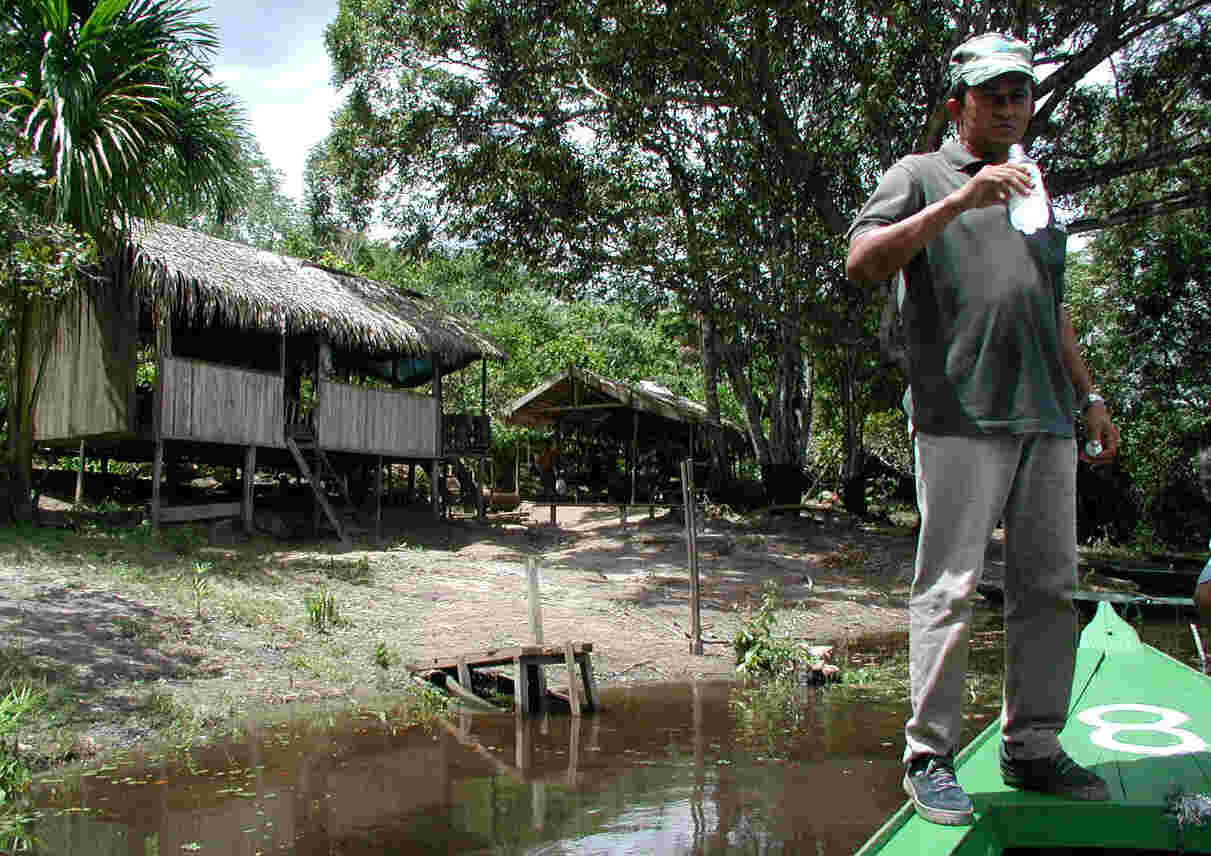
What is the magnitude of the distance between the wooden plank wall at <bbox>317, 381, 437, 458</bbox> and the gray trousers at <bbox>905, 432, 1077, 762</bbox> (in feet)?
45.9

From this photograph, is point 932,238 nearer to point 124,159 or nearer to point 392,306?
point 124,159

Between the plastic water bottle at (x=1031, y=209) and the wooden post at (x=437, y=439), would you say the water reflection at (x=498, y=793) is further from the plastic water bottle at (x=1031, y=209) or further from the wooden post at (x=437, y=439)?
the wooden post at (x=437, y=439)

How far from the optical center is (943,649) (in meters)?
2.39

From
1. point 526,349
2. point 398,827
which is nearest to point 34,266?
point 398,827

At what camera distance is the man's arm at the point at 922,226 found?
7.38ft

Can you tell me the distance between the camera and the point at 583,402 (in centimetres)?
2064

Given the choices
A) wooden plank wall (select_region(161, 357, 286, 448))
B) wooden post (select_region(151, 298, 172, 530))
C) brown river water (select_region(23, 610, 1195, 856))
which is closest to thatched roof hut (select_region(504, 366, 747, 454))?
wooden plank wall (select_region(161, 357, 286, 448))

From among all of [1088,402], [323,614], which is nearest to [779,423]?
[323,614]

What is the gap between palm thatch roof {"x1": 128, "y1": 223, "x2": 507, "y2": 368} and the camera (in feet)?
42.7

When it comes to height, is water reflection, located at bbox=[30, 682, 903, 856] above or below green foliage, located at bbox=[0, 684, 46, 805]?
below

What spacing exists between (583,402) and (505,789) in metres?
15.2

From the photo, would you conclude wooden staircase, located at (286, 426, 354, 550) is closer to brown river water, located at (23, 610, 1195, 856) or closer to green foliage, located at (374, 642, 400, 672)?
green foliage, located at (374, 642, 400, 672)

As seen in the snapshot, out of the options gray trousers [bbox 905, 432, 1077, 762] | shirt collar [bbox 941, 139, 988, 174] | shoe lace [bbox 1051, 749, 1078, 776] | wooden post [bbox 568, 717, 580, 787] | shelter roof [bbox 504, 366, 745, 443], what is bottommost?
wooden post [bbox 568, 717, 580, 787]

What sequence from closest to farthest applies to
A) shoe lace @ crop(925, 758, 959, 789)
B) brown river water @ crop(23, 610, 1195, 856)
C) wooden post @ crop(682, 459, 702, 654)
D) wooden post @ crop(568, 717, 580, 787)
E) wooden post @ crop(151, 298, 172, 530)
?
shoe lace @ crop(925, 758, 959, 789), brown river water @ crop(23, 610, 1195, 856), wooden post @ crop(568, 717, 580, 787), wooden post @ crop(682, 459, 702, 654), wooden post @ crop(151, 298, 172, 530)
